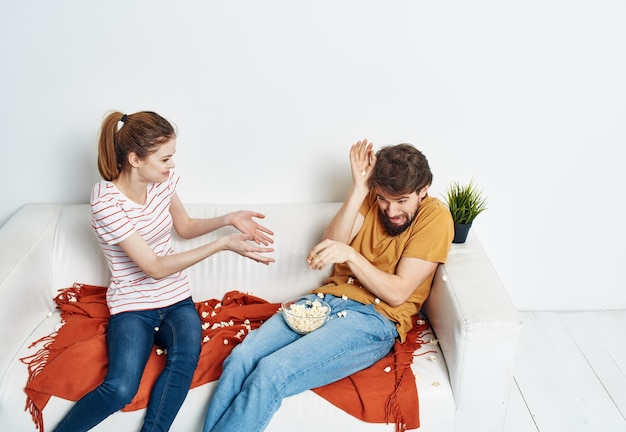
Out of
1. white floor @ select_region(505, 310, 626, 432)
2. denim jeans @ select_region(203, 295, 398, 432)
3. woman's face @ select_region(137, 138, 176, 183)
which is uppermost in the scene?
woman's face @ select_region(137, 138, 176, 183)

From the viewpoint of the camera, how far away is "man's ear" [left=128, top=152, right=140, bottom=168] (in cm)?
200

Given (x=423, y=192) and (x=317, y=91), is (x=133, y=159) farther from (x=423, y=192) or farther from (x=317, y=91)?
(x=423, y=192)

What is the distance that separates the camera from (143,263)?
2.02m

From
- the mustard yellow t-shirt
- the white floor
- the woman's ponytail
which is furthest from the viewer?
the white floor

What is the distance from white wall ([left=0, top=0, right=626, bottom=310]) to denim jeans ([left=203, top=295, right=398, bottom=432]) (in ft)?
2.40

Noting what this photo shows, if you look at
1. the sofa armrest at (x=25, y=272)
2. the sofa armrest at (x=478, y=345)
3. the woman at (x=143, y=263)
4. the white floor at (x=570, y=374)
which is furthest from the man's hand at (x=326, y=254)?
the sofa armrest at (x=25, y=272)

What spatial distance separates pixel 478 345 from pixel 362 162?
74cm

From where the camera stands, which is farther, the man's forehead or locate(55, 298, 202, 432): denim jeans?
the man's forehead

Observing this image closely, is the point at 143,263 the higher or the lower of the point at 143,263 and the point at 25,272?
the higher

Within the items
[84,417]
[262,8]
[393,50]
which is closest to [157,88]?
[262,8]

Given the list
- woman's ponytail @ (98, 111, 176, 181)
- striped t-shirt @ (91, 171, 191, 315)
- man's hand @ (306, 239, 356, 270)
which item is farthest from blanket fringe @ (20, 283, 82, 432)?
man's hand @ (306, 239, 356, 270)

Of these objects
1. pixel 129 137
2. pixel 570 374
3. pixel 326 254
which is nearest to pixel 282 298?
pixel 326 254

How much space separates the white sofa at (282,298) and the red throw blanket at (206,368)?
0.11 ft

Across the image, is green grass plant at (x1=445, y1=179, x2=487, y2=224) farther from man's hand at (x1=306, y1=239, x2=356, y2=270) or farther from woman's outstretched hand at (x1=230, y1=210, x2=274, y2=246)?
woman's outstretched hand at (x1=230, y1=210, x2=274, y2=246)
